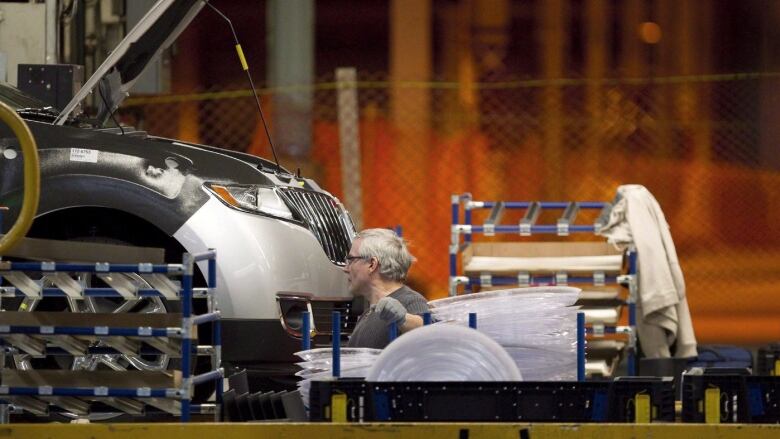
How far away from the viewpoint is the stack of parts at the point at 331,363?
7531 millimetres

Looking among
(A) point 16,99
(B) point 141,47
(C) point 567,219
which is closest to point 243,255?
(B) point 141,47

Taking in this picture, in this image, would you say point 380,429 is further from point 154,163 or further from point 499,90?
point 499,90

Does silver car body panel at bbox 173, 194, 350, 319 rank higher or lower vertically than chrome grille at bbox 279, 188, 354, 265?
lower

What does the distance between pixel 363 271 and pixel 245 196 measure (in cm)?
90

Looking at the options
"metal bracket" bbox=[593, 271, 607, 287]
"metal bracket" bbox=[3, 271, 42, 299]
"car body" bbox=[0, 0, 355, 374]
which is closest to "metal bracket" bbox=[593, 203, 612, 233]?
"metal bracket" bbox=[593, 271, 607, 287]

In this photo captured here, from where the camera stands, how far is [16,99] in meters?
9.58

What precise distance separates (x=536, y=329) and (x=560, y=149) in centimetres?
780

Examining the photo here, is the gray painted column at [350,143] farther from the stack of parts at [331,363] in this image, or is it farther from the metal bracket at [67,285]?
the metal bracket at [67,285]

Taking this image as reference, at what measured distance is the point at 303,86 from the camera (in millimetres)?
15453

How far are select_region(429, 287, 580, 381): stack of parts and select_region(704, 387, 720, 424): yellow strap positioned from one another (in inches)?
56.0

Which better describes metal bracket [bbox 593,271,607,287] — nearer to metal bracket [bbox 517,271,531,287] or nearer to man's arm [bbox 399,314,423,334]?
metal bracket [bbox 517,271,531,287]

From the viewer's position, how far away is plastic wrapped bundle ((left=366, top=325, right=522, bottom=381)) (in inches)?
266

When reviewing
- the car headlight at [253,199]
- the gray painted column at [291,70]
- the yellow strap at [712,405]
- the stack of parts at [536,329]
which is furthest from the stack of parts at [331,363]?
the gray painted column at [291,70]

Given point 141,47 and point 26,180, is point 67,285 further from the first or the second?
point 141,47
